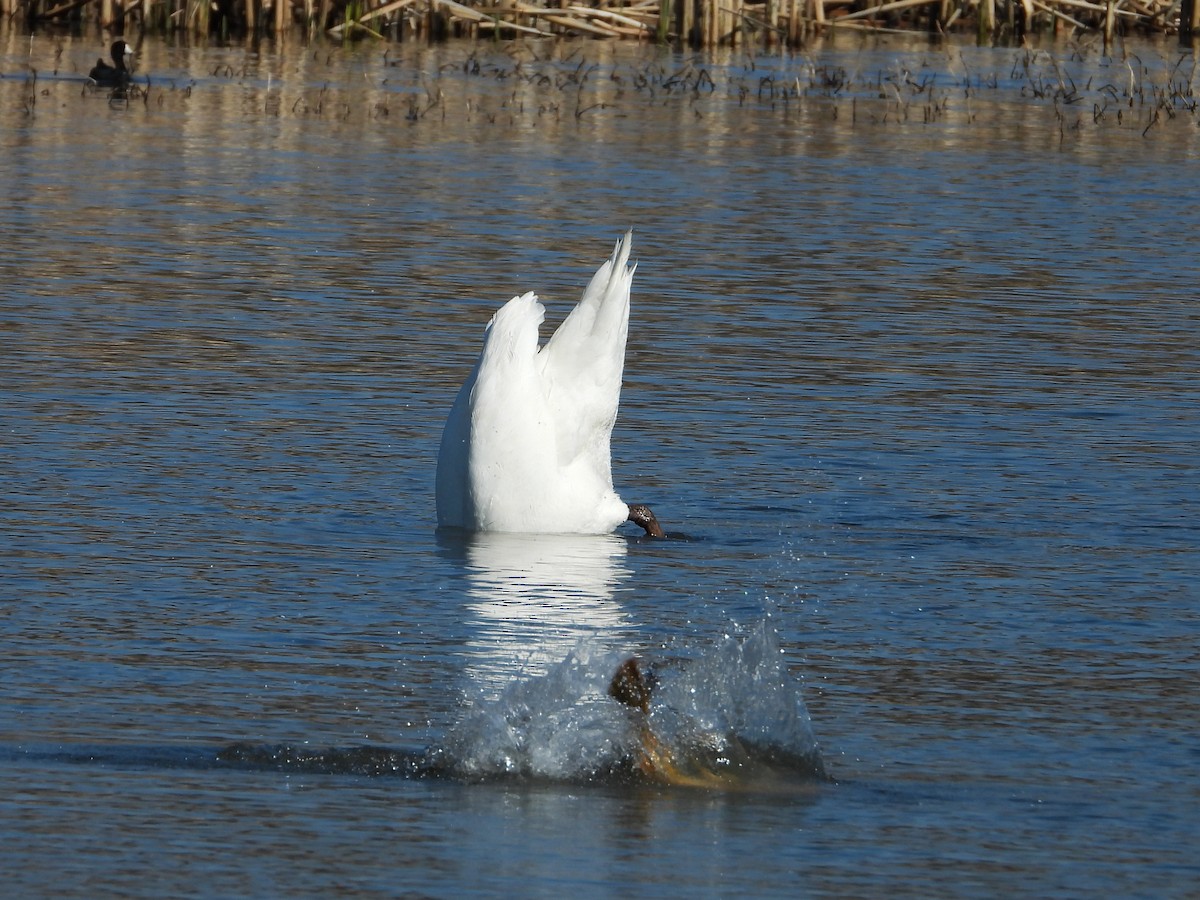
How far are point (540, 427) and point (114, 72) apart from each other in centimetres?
1616

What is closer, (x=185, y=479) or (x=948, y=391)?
(x=185, y=479)

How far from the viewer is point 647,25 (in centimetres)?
2880

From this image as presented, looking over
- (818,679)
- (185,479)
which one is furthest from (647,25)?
(818,679)

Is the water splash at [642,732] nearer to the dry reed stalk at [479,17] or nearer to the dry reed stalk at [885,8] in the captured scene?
the dry reed stalk at [479,17]

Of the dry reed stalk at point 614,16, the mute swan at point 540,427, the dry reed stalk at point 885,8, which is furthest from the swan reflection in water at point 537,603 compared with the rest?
the dry reed stalk at point 885,8

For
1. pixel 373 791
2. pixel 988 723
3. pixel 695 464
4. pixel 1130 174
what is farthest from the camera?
pixel 1130 174

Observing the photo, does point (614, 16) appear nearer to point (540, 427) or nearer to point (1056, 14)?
point (1056, 14)

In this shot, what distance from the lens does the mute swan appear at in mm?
8141

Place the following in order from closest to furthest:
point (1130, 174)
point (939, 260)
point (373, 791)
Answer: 1. point (373, 791)
2. point (939, 260)
3. point (1130, 174)

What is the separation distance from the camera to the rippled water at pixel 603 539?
5270 mm

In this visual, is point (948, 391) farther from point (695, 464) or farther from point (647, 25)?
point (647, 25)

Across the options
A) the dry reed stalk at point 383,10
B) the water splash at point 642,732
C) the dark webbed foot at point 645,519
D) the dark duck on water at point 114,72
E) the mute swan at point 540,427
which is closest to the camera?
the water splash at point 642,732

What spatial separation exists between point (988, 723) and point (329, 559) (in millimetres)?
2572

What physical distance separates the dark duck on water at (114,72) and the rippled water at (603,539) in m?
3.93
